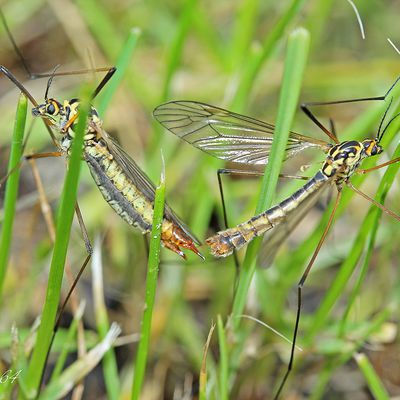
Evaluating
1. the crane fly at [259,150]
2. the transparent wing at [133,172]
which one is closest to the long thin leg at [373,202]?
→ the crane fly at [259,150]

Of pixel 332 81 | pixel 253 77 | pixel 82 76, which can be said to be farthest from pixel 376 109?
pixel 82 76

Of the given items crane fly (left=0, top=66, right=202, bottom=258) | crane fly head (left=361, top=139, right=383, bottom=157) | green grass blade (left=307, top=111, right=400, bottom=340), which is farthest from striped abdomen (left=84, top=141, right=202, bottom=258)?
crane fly head (left=361, top=139, right=383, bottom=157)

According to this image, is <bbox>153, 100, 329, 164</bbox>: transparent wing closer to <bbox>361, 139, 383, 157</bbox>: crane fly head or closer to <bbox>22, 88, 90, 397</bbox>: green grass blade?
<bbox>361, 139, 383, 157</bbox>: crane fly head

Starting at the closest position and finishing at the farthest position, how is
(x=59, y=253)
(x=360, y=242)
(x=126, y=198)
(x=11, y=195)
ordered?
(x=59, y=253) < (x=11, y=195) < (x=360, y=242) < (x=126, y=198)

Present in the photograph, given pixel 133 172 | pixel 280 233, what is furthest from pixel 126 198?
pixel 280 233

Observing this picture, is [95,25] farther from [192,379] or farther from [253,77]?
[192,379]

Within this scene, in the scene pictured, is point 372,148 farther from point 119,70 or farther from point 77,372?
point 77,372

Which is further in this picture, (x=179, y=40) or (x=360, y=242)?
(x=179, y=40)
